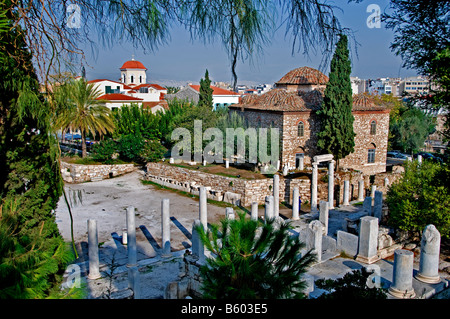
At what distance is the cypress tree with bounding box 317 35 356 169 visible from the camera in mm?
22422

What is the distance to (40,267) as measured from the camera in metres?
2.49

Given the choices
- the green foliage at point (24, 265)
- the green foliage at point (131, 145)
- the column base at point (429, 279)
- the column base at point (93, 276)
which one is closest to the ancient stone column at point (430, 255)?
the column base at point (429, 279)

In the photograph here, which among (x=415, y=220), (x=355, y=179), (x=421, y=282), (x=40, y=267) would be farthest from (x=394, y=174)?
(x=40, y=267)

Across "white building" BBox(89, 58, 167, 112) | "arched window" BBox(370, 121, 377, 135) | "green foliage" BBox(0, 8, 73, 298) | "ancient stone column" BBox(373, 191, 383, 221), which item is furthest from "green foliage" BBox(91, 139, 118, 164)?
"green foliage" BBox(0, 8, 73, 298)

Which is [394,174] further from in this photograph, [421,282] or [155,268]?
[155,268]

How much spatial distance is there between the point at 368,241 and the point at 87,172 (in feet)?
61.4

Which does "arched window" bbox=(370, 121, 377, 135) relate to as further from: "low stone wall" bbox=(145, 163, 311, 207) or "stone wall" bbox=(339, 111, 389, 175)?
"low stone wall" bbox=(145, 163, 311, 207)

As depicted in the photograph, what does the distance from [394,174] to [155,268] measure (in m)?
17.0

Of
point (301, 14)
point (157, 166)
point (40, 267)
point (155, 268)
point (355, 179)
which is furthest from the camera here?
point (157, 166)

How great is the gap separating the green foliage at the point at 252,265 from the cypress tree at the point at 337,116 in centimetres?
1951

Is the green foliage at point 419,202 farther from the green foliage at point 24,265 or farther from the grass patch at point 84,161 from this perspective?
the grass patch at point 84,161

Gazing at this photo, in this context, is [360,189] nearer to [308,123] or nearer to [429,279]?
[308,123]
